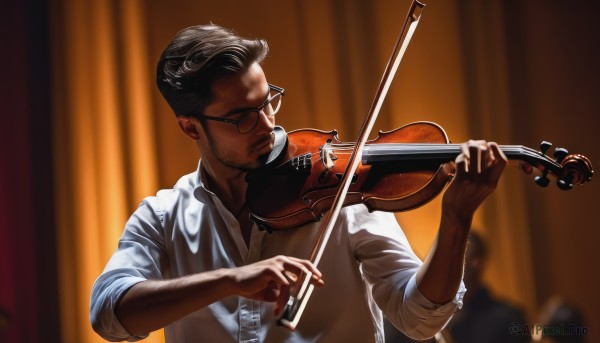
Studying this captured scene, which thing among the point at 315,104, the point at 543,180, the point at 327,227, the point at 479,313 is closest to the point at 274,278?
the point at 327,227

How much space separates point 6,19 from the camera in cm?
268

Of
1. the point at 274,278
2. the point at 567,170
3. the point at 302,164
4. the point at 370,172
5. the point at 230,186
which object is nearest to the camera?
the point at 274,278

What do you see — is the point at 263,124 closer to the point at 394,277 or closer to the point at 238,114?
the point at 238,114

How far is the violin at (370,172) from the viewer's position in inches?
48.3

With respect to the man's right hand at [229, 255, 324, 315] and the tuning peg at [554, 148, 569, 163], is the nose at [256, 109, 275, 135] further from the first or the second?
the tuning peg at [554, 148, 569, 163]

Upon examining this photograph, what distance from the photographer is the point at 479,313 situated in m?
2.84

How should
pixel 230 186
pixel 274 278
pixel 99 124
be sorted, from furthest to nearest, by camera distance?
pixel 99 124 → pixel 230 186 → pixel 274 278

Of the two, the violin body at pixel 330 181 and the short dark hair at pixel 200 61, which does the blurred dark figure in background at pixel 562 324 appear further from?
the short dark hair at pixel 200 61

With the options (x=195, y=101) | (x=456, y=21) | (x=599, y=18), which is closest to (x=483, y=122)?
(x=456, y=21)

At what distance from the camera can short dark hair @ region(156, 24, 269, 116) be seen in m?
1.49

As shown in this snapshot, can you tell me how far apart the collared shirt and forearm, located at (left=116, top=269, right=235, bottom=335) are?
0.03m

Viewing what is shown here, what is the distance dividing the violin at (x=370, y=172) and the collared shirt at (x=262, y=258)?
0.24ft

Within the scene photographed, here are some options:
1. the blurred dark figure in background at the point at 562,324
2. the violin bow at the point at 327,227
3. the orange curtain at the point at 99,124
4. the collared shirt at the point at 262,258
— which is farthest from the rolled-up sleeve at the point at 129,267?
the blurred dark figure in background at the point at 562,324

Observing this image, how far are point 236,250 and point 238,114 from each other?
0.91 ft
